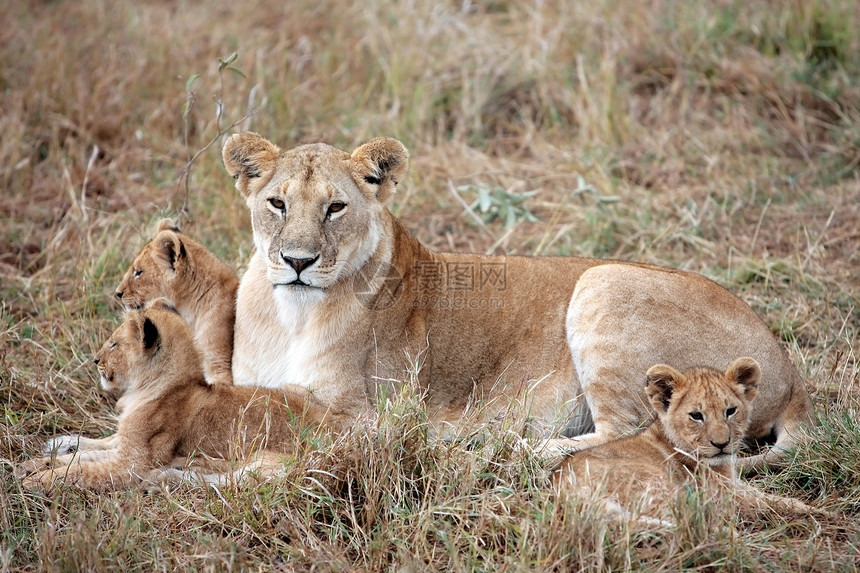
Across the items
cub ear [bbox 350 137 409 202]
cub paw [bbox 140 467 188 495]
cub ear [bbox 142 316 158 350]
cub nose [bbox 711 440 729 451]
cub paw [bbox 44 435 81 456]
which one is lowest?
cub paw [bbox 44 435 81 456]

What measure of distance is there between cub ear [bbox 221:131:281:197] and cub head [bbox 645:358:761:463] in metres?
1.93

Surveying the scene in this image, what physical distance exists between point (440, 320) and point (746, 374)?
1.43 meters

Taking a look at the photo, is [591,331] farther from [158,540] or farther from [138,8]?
[138,8]

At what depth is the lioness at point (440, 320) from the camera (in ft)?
14.6

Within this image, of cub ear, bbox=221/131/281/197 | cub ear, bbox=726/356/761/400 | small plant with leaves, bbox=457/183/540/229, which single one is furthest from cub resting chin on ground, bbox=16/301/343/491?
small plant with leaves, bbox=457/183/540/229

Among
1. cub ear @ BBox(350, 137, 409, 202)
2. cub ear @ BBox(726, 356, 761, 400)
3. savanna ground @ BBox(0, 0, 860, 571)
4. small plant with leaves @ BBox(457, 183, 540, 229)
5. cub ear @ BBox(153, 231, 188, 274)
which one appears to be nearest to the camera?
savanna ground @ BBox(0, 0, 860, 571)

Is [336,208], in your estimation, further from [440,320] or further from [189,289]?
[189,289]

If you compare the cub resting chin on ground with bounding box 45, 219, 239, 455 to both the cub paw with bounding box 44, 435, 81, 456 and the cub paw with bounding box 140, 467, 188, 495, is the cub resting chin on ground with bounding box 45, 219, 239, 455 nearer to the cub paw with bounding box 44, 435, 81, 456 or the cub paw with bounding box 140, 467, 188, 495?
the cub paw with bounding box 44, 435, 81, 456

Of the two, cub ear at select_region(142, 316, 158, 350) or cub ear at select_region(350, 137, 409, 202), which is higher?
cub ear at select_region(350, 137, 409, 202)

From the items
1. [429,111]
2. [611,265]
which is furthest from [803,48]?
[611,265]

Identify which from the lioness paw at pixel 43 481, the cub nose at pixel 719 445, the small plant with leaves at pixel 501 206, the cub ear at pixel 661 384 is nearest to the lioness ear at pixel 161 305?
the lioness paw at pixel 43 481

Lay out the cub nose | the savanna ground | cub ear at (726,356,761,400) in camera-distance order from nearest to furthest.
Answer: the savanna ground → the cub nose → cub ear at (726,356,761,400)

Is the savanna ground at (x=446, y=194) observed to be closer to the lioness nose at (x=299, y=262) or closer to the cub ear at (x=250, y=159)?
the lioness nose at (x=299, y=262)

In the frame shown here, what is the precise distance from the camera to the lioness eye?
14.5 ft
